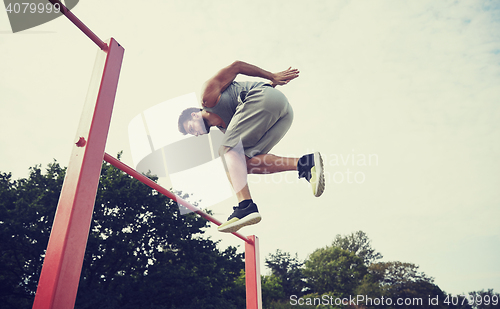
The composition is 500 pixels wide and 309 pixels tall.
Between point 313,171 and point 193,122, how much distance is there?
85 cm

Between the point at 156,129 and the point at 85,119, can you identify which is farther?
the point at 156,129

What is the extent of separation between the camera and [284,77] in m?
2.36

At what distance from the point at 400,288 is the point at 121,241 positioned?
21.4 meters

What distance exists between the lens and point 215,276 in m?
15.0

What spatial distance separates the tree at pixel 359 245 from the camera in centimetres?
3088

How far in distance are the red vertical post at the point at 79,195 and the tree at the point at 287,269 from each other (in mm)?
30043

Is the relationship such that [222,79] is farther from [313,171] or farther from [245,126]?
[313,171]

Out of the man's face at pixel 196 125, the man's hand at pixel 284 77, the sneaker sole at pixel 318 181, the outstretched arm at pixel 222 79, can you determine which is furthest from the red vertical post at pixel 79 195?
the sneaker sole at pixel 318 181

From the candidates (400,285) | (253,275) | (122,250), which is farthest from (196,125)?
(400,285)

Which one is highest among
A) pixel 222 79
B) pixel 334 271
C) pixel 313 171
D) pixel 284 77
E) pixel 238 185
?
pixel 334 271

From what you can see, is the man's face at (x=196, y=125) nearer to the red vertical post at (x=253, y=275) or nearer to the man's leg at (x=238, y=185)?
the man's leg at (x=238, y=185)

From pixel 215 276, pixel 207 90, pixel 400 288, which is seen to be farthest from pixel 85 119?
pixel 400 288

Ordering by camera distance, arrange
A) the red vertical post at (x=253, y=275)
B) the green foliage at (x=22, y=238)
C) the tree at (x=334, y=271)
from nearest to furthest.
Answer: the red vertical post at (x=253, y=275)
the green foliage at (x=22, y=238)
the tree at (x=334, y=271)

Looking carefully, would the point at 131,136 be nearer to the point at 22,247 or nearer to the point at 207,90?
the point at 207,90
